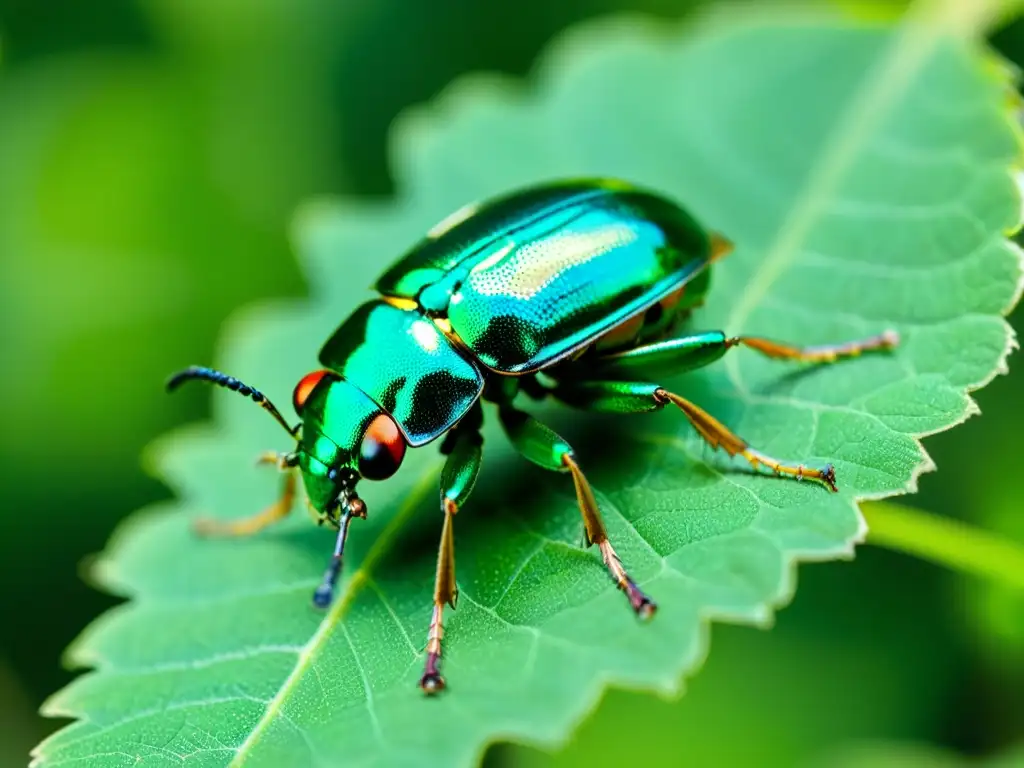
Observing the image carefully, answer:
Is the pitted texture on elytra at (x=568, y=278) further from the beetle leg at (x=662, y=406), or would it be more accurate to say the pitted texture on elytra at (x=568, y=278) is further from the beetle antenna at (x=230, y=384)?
the beetle antenna at (x=230, y=384)

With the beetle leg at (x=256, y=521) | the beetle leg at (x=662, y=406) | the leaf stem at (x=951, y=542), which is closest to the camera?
the beetle leg at (x=662, y=406)

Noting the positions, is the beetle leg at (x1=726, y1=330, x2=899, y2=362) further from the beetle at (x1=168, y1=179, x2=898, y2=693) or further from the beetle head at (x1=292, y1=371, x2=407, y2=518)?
the beetle head at (x1=292, y1=371, x2=407, y2=518)

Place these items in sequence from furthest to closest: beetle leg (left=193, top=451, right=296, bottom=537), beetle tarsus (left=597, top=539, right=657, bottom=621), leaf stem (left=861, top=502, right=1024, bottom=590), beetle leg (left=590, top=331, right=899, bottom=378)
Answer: beetle leg (left=193, top=451, right=296, bottom=537) < leaf stem (left=861, top=502, right=1024, bottom=590) < beetle leg (left=590, top=331, right=899, bottom=378) < beetle tarsus (left=597, top=539, right=657, bottom=621)

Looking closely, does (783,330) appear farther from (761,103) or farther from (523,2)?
(523,2)

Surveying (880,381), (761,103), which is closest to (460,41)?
(761,103)

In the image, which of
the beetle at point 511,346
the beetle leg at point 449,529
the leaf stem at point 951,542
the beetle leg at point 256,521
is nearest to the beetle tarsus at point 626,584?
the beetle at point 511,346

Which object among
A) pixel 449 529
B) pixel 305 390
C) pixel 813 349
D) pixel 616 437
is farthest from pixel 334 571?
pixel 813 349

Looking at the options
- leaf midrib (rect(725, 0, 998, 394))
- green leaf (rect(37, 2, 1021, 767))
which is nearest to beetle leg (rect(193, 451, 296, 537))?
green leaf (rect(37, 2, 1021, 767))
